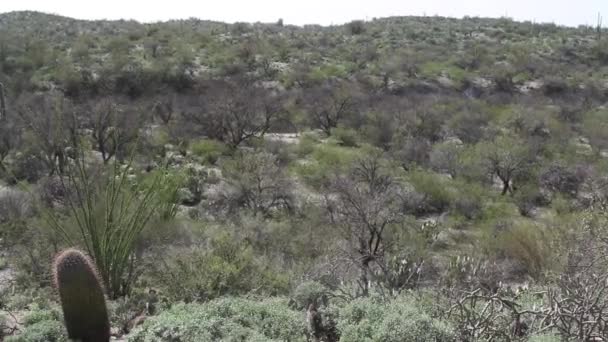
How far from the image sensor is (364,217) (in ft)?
43.3

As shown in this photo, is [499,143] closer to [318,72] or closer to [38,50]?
[318,72]

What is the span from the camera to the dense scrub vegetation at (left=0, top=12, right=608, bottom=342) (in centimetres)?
734

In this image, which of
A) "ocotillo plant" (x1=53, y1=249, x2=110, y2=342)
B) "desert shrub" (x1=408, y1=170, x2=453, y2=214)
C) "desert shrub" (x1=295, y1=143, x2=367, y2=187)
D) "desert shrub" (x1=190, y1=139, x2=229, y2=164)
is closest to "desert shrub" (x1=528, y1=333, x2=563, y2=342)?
"ocotillo plant" (x1=53, y1=249, x2=110, y2=342)

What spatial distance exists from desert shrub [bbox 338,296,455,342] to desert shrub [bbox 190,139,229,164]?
1714cm

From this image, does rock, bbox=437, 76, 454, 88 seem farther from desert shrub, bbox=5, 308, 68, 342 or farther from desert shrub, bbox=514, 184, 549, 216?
desert shrub, bbox=5, 308, 68, 342

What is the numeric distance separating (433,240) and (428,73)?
2953cm

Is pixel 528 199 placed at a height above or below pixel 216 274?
below

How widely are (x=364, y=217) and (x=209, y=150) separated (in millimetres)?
12396

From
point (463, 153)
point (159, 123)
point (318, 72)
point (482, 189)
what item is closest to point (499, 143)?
point (463, 153)

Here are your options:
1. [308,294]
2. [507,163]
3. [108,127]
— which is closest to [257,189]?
[108,127]

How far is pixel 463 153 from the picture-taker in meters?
24.7

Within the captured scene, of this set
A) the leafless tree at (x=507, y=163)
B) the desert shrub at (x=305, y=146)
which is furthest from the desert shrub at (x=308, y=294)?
the desert shrub at (x=305, y=146)

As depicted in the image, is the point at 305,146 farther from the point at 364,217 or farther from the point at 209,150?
the point at 364,217

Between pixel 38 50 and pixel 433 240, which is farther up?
pixel 38 50
